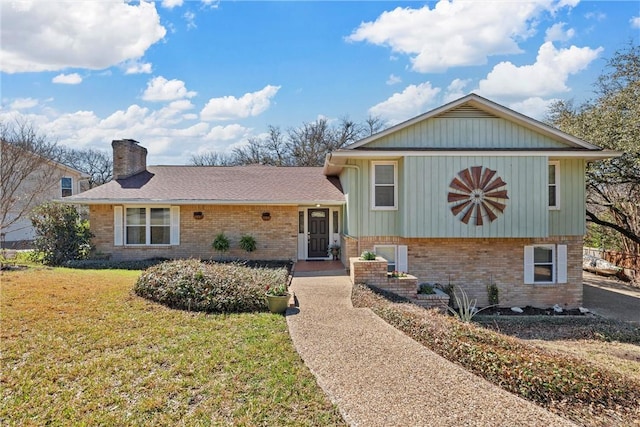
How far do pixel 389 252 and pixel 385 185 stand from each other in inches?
87.1

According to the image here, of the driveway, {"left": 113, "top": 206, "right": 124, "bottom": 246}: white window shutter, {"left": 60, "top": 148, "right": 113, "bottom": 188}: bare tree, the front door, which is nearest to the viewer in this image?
the driveway

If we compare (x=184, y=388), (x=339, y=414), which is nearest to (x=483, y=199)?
(x=339, y=414)

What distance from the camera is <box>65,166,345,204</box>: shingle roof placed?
13422 millimetres

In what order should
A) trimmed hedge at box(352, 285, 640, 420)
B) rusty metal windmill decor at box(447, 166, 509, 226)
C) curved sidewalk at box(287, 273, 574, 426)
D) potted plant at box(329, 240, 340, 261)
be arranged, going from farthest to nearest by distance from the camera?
potted plant at box(329, 240, 340, 261) → rusty metal windmill decor at box(447, 166, 509, 226) → trimmed hedge at box(352, 285, 640, 420) → curved sidewalk at box(287, 273, 574, 426)

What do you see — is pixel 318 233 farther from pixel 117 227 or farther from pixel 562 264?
pixel 562 264

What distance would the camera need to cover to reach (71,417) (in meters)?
3.55

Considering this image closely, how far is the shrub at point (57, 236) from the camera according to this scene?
13.7 metres

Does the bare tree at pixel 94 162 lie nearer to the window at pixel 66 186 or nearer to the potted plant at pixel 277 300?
the window at pixel 66 186

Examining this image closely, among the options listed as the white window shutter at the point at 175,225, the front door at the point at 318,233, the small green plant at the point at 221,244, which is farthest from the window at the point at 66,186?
the front door at the point at 318,233

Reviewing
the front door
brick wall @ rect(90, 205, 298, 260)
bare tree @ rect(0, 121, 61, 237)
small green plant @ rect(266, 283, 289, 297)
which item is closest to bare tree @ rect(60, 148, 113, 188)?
bare tree @ rect(0, 121, 61, 237)

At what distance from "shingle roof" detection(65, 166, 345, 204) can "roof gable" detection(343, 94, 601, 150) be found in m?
3.63

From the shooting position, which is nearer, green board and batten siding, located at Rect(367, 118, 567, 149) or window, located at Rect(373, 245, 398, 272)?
green board and batten siding, located at Rect(367, 118, 567, 149)

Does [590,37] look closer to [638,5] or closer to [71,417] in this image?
[638,5]

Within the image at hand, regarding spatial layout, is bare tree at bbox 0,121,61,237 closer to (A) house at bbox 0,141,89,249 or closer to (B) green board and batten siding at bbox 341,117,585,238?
(A) house at bbox 0,141,89,249
